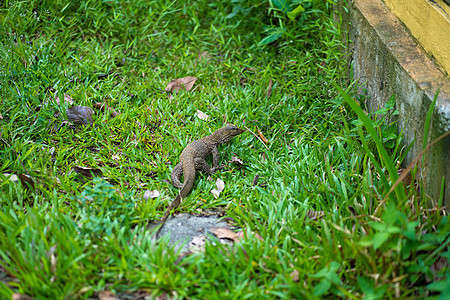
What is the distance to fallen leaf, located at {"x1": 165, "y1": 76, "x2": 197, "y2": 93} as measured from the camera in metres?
5.38

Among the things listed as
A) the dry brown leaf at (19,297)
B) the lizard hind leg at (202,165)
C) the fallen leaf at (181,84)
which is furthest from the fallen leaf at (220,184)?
the dry brown leaf at (19,297)

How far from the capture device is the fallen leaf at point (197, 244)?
3.11m

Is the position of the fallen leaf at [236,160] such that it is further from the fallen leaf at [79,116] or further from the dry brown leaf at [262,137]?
the fallen leaf at [79,116]

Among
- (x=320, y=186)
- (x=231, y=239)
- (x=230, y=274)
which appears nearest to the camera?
(x=230, y=274)

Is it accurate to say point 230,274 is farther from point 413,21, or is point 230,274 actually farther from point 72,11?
point 72,11

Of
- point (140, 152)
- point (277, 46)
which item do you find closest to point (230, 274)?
point (140, 152)

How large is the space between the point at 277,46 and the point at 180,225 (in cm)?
342

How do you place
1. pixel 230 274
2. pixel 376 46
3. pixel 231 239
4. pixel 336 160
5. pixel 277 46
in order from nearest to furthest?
pixel 230 274
pixel 231 239
pixel 336 160
pixel 376 46
pixel 277 46

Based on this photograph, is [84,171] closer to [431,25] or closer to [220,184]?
[220,184]

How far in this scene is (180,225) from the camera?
135 inches

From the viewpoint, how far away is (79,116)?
4.66 metres

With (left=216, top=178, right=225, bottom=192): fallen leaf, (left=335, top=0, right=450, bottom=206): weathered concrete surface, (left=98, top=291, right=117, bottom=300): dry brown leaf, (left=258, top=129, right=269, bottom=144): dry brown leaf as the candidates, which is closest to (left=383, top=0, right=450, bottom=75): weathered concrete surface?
(left=335, top=0, right=450, bottom=206): weathered concrete surface

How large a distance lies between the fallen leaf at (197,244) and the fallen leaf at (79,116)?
83.2 inches

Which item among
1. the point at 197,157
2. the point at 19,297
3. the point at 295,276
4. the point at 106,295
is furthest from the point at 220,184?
the point at 19,297
